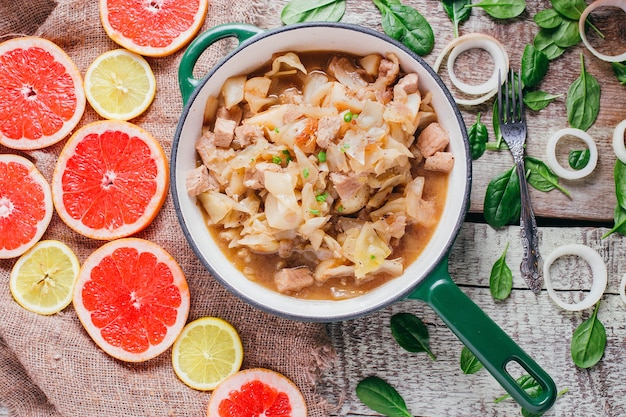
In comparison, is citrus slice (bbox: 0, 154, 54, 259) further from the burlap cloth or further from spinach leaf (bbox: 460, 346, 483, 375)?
spinach leaf (bbox: 460, 346, 483, 375)

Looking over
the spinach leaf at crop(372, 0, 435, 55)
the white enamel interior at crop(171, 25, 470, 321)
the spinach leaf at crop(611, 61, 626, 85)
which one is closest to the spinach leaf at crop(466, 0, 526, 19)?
the spinach leaf at crop(372, 0, 435, 55)

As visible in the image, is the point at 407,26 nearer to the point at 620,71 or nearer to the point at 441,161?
the point at 441,161

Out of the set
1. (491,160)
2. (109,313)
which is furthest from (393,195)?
(109,313)

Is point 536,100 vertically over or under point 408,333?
over

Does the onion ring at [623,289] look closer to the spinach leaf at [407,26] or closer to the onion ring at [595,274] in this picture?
the onion ring at [595,274]

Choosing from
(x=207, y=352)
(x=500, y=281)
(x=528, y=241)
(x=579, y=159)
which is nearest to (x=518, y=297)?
(x=500, y=281)
